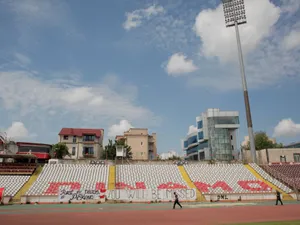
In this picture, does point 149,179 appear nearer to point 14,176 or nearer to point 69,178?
point 69,178

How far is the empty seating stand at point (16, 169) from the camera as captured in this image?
4081cm

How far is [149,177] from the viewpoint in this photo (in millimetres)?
42375

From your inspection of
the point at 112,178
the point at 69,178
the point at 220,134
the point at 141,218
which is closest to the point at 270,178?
the point at 112,178

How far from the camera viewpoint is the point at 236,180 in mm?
41281

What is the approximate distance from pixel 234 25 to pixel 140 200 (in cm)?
4329

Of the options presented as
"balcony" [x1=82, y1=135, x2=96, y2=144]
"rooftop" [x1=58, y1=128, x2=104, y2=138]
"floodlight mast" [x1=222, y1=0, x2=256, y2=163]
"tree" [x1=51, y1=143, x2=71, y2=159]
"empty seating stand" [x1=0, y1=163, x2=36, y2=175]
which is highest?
"floodlight mast" [x1=222, y1=0, x2=256, y2=163]

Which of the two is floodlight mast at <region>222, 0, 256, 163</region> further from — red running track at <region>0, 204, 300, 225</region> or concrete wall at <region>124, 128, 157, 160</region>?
concrete wall at <region>124, 128, 157, 160</region>

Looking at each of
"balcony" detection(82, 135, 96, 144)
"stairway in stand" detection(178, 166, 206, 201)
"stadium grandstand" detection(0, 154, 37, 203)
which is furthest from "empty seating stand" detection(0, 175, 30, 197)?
"balcony" detection(82, 135, 96, 144)

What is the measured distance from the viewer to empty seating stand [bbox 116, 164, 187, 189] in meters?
39.0

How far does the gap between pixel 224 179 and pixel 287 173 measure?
13565 mm

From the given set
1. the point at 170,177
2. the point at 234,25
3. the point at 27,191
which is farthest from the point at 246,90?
the point at 27,191

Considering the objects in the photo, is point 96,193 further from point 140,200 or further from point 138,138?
point 138,138

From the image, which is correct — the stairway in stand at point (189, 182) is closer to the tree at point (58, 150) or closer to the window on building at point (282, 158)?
the window on building at point (282, 158)

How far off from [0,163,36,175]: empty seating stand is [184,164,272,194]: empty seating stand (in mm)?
27827
